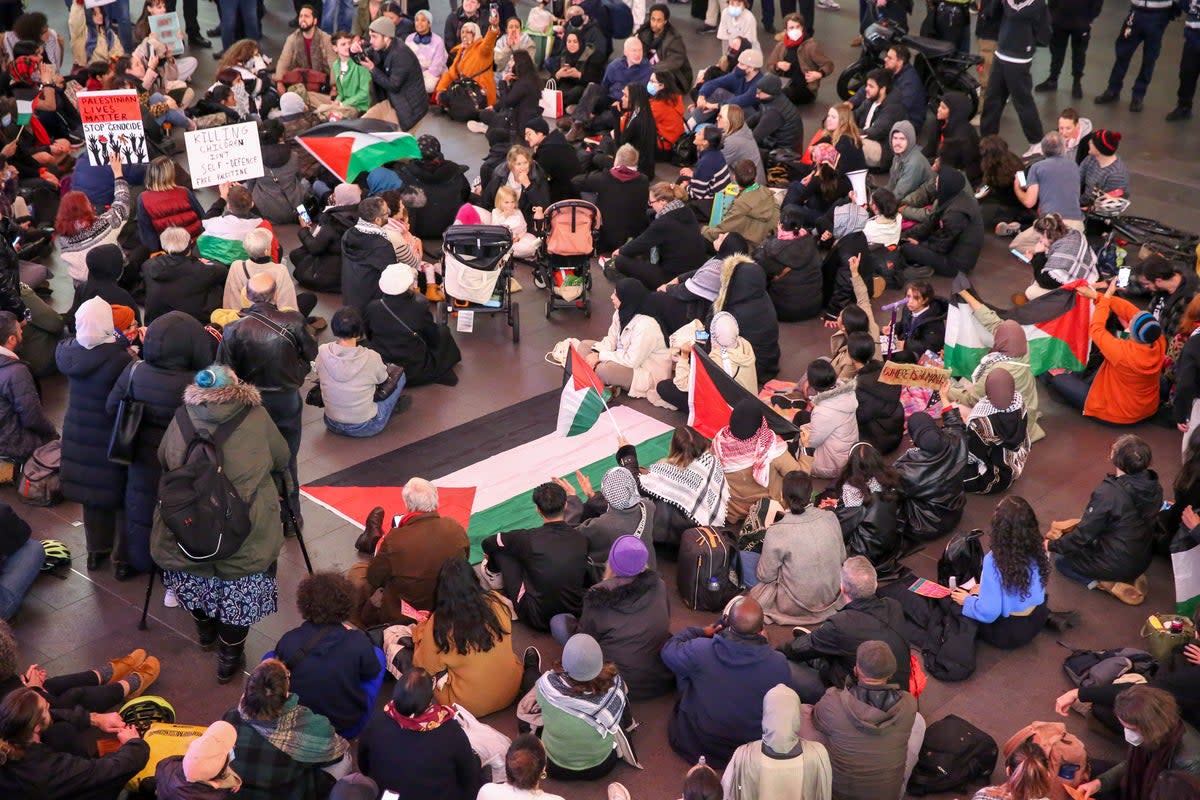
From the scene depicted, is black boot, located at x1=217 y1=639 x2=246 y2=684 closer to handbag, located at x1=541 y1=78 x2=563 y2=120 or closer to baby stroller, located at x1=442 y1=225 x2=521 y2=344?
baby stroller, located at x1=442 y1=225 x2=521 y2=344

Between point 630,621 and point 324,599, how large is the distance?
1610 mm

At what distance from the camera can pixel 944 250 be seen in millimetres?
12328

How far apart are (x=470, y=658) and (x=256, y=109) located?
992 cm

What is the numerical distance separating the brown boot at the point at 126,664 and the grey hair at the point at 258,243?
3554 mm

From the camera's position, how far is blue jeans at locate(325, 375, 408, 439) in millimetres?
9969

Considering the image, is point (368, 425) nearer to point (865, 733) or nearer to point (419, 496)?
point (419, 496)

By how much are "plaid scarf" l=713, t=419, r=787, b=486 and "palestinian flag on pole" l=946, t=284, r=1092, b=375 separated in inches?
85.5

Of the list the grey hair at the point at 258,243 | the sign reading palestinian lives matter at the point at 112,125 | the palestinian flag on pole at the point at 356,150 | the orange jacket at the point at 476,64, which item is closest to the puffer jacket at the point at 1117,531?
the grey hair at the point at 258,243

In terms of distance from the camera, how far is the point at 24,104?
14.0 metres

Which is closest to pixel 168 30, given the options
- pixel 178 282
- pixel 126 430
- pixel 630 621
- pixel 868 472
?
pixel 178 282

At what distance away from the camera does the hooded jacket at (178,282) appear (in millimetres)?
10031

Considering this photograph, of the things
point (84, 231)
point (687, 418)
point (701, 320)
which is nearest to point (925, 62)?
point (701, 320)

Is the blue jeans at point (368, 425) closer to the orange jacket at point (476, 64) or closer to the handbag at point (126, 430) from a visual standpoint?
the handbag at point (126, 430)

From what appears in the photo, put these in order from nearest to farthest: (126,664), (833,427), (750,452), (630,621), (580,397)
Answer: (630,621) → (126,664) → (750,452) → (833,427) → (580,397)
